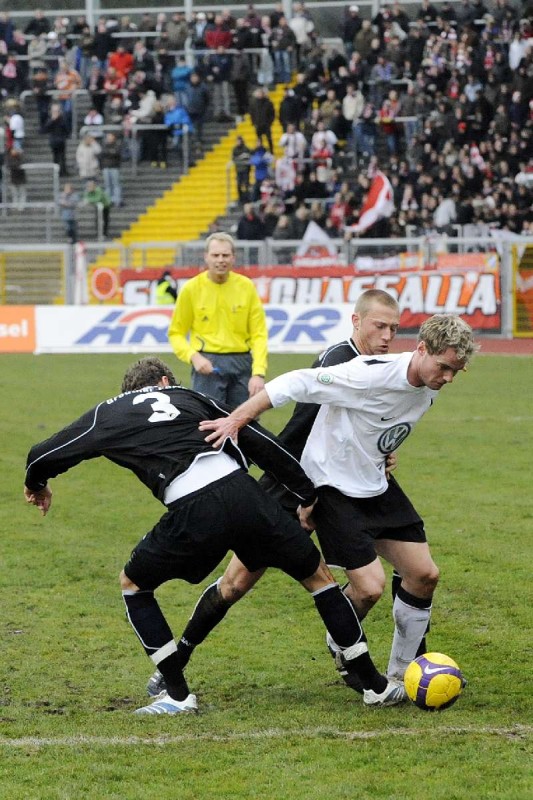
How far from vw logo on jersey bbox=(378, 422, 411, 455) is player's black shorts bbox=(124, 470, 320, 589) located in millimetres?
551

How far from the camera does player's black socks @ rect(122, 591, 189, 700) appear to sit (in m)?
5.64

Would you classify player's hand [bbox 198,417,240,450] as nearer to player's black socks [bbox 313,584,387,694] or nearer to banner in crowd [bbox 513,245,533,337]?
player's black socks [bbox 313,584,387,694]

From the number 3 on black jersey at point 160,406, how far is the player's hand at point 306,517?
0.76m

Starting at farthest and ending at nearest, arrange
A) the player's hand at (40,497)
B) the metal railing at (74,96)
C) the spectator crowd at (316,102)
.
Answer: the metal railing at (74,96)
the spectator crowd at (316,102)
the player's hand at (40,497)

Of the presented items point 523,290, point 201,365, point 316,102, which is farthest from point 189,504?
point 316,102

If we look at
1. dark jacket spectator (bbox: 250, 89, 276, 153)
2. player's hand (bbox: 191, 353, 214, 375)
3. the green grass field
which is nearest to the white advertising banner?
dark jacket spectator (bbox: 250, 89, 276, 153)

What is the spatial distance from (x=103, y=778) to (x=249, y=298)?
573cm

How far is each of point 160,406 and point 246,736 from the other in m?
1.41

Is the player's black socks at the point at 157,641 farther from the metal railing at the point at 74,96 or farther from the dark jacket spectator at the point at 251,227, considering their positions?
the metal railing at the point at 74,96

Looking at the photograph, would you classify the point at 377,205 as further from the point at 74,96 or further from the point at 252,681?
the point at 252,681

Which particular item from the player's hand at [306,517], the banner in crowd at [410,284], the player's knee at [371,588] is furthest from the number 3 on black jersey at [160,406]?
the banner in crowd at [410,284]

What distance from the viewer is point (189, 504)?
547 cm

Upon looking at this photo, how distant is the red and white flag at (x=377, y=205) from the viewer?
26.9 meters

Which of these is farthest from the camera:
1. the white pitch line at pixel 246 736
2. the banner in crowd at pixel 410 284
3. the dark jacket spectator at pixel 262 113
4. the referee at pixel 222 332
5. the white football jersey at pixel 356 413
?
the dark jacket spectator at pixel 262 113
